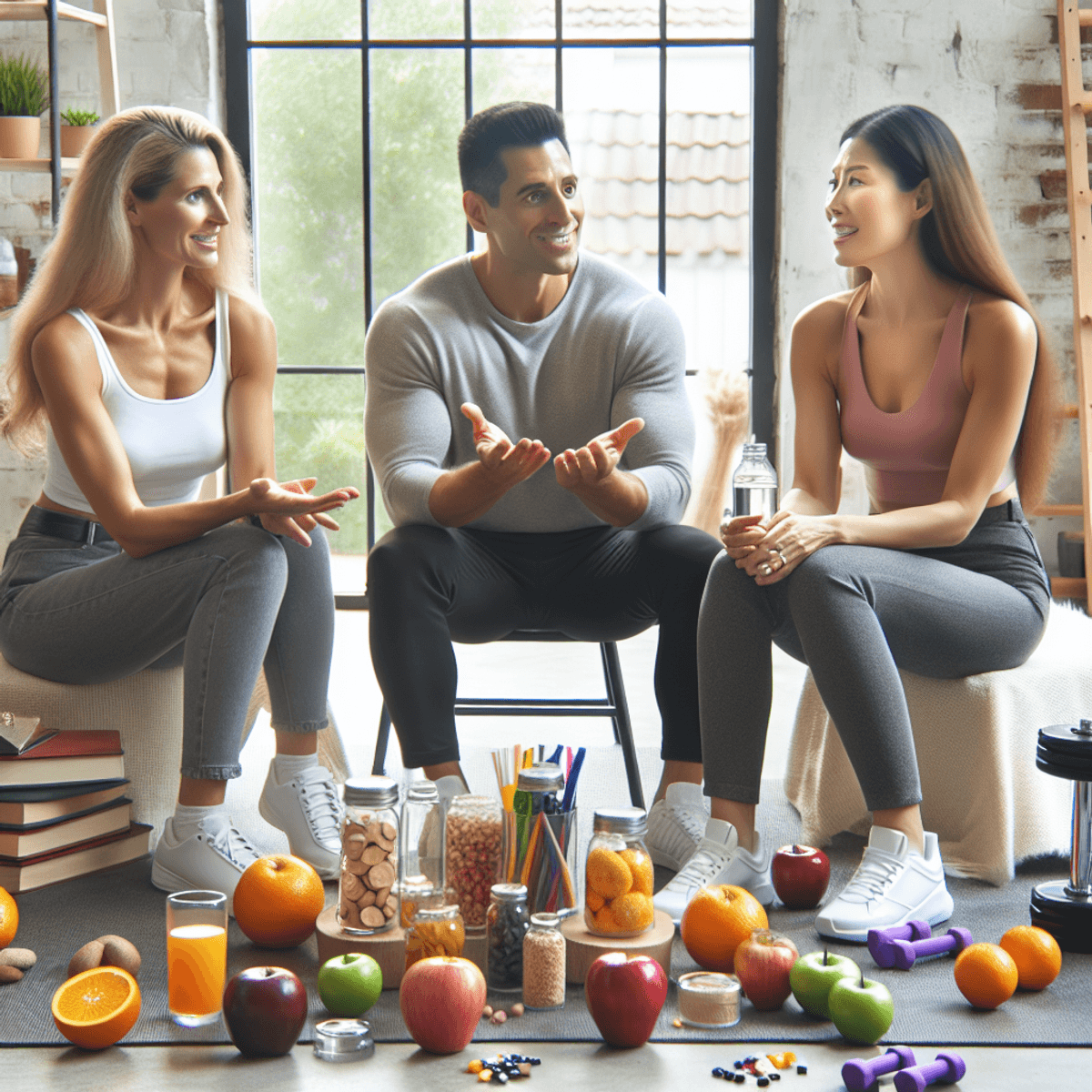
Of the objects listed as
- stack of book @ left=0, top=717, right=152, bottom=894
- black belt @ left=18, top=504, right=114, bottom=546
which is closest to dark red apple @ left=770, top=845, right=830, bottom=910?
stack of book @ left=0, top=717, right=152, bottom=894

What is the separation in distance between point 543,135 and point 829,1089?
4.86 feet

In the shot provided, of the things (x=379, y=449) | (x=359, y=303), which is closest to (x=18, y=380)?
(x=379, y=449)

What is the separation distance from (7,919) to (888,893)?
41.8 inches

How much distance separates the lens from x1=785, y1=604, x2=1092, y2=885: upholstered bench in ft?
5.98

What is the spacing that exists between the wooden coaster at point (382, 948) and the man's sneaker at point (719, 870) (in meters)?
0.34

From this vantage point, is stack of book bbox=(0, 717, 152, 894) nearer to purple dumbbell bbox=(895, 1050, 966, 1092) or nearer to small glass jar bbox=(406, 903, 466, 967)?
small glass jar bbox=(406, 903, 466, 967)

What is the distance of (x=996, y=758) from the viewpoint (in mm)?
1822

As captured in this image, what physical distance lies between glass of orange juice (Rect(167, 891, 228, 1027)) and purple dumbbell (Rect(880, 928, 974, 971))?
0.75 metres

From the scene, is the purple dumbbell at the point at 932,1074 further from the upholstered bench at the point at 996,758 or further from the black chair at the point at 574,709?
the black chair at the point at 574,709

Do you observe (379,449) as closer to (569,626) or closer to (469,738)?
(569,626)

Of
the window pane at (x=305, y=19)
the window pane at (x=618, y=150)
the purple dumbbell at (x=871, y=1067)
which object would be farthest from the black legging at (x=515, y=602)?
the window pane at (x=305, y=19)

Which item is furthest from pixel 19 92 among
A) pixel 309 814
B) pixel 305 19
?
pixel 309 814

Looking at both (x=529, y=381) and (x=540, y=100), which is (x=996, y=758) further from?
(x=540, y=100)

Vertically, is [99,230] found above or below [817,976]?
above
